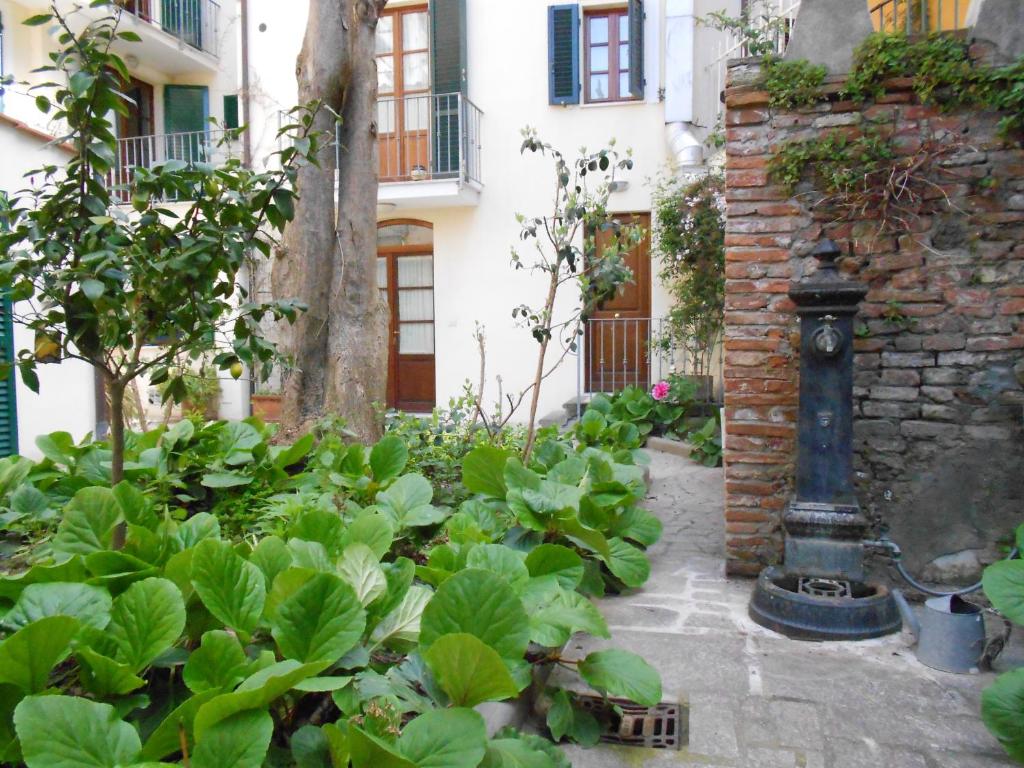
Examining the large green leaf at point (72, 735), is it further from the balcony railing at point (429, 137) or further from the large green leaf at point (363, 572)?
the balcony railing at point (429, 137)

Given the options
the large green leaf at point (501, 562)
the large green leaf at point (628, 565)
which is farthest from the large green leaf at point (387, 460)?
the large green leaf at point (501, 562)

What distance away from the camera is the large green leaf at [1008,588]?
7.69ft

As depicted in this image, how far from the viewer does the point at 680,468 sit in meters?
6.45

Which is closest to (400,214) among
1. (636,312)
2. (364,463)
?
(636,312)

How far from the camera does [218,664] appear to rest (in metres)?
1.67

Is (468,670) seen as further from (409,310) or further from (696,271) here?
(409,310)

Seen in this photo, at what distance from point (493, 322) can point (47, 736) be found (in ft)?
30.0

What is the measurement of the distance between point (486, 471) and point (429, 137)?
7807 millimetres

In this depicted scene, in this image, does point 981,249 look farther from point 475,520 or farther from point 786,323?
point 475,520

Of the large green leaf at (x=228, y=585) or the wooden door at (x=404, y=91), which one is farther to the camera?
the wooden door at (x=404, y=91)

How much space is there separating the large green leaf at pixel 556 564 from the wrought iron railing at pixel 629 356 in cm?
618

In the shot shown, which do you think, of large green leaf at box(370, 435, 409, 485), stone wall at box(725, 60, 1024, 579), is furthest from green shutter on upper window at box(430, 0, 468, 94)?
large green leaf at box(370, 435, 409, 485)

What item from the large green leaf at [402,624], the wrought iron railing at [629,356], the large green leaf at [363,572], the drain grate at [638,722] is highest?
the wrought iron railing at [629,356]

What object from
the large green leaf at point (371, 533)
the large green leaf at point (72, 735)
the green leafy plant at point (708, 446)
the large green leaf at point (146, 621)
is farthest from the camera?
the green leafy plant at point (708, 446)
